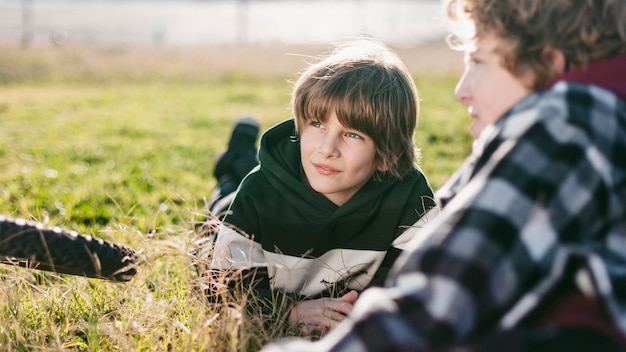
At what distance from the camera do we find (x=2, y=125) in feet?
30.7

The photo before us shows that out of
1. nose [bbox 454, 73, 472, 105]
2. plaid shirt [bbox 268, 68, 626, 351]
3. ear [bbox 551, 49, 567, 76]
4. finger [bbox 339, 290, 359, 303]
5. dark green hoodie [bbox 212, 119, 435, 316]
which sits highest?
ear [bbox 551, 49, 567, 76]

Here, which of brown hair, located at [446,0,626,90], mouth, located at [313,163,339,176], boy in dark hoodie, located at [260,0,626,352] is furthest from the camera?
mouth, located at [313,163,339,176]

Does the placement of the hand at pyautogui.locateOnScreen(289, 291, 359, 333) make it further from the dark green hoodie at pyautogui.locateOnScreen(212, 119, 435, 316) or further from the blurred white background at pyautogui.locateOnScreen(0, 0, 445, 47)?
the blurred white background at pyautogui.locateOnScreen(0, 0, 445, 47)

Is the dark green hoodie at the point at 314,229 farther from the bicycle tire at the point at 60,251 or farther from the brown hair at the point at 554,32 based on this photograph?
the brown hair at the point at 554,32

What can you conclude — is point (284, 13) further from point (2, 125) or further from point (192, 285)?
point (192, 285)

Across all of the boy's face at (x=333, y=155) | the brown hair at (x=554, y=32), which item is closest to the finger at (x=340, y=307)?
the boy's face at (x=333, y=155)

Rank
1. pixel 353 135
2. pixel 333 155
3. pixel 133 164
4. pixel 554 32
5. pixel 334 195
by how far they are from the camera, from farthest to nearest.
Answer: pixel 133 164 → pixel 334 195 → pixel 353 135 → pixel 333 155 → pixel 554 32

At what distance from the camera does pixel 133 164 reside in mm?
6945

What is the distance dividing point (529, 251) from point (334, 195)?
5.53 ft

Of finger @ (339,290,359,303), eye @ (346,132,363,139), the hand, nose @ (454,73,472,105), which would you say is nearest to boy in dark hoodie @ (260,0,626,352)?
nose @ (454,73,472,105)

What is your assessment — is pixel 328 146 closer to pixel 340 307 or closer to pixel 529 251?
pixel 340 307

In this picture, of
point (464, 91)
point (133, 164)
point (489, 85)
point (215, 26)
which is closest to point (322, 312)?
point (464, 91)

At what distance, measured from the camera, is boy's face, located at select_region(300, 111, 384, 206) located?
3.05 m

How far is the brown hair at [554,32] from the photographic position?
186 cm
